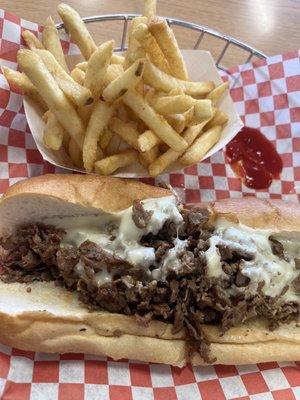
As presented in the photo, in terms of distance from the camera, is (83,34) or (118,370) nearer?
(118,370)

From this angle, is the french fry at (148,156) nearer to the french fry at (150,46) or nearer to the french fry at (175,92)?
the french fry at (175,92)

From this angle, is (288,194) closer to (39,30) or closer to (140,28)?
(140,28)

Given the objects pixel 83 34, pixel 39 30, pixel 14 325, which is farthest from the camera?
pixel 39 30

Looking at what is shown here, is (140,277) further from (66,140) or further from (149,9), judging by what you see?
(149,9)

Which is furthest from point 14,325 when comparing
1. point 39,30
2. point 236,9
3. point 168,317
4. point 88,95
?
point 236,9

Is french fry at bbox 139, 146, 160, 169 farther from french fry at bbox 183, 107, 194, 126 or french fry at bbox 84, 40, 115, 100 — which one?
french fry at bbox 84, 40, 115, 100
